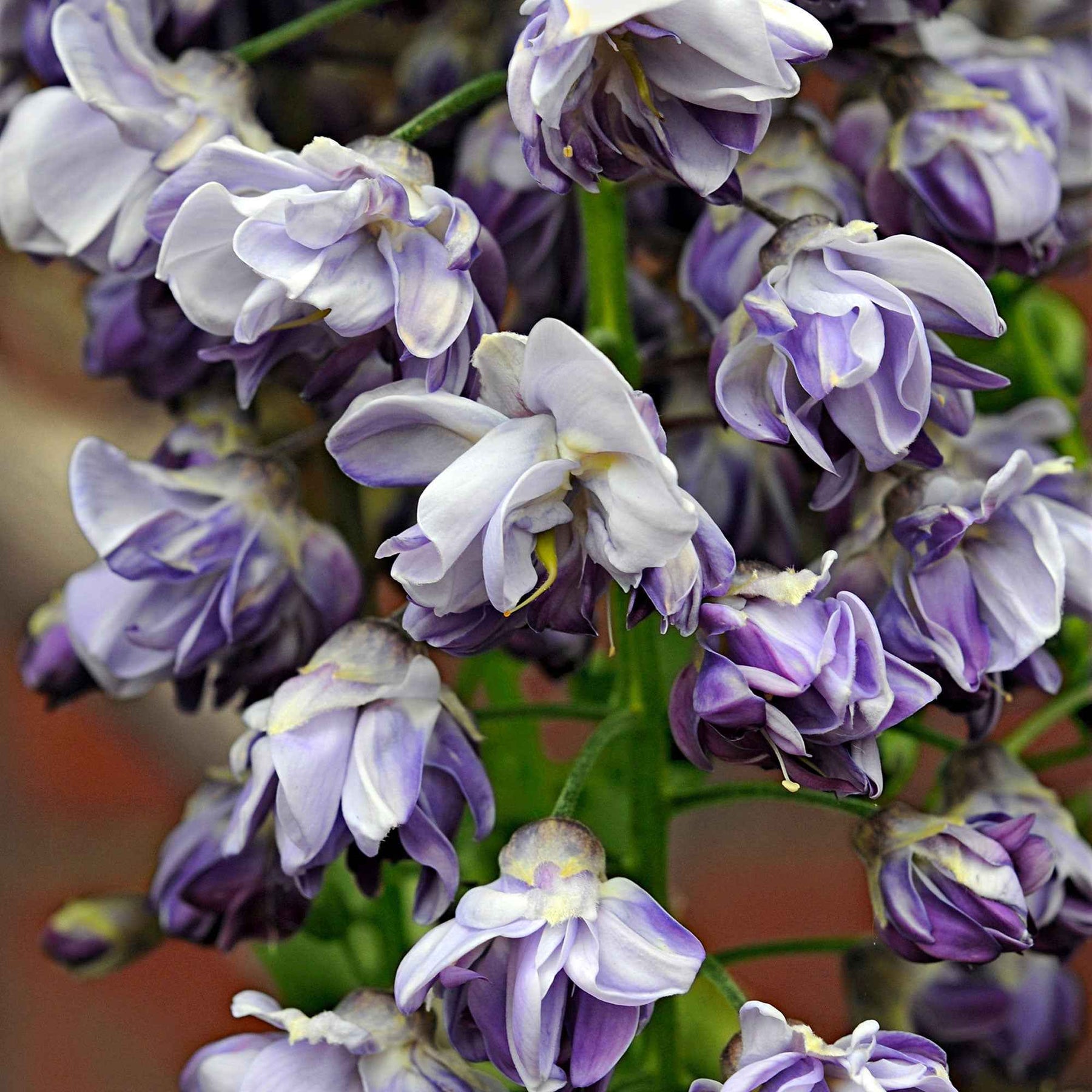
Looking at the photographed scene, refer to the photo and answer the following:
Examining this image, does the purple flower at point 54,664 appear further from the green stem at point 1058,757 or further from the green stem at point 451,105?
the green stem at point 1058,757

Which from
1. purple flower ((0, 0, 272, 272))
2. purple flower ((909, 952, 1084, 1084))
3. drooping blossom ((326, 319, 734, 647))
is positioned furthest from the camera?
purple flower ((909, 952, 1084, 1084))

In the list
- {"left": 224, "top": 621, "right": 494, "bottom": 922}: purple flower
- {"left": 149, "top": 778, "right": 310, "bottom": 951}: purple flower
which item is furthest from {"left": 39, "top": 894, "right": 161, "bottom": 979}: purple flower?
{"left": 224, "top": 621, "right": 494, "bottom": 922}: purple flower

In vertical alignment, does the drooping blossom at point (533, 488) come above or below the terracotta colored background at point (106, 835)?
above

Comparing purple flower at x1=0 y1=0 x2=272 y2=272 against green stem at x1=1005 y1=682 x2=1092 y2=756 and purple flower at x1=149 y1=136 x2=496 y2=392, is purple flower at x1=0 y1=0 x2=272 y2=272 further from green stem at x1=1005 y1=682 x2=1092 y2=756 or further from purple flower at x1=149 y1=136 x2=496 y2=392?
green stem at x1=1005 y1=682 x2=1092 y2=756

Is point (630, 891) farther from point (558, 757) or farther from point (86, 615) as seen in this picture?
point (558, 757)

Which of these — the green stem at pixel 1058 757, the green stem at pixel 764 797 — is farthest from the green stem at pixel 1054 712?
the green stem at pixel 764 797

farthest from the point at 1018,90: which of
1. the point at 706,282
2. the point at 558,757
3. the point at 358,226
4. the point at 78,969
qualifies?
A: the point at 558,757

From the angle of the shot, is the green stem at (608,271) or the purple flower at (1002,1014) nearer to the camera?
the green stem at (608,271)
